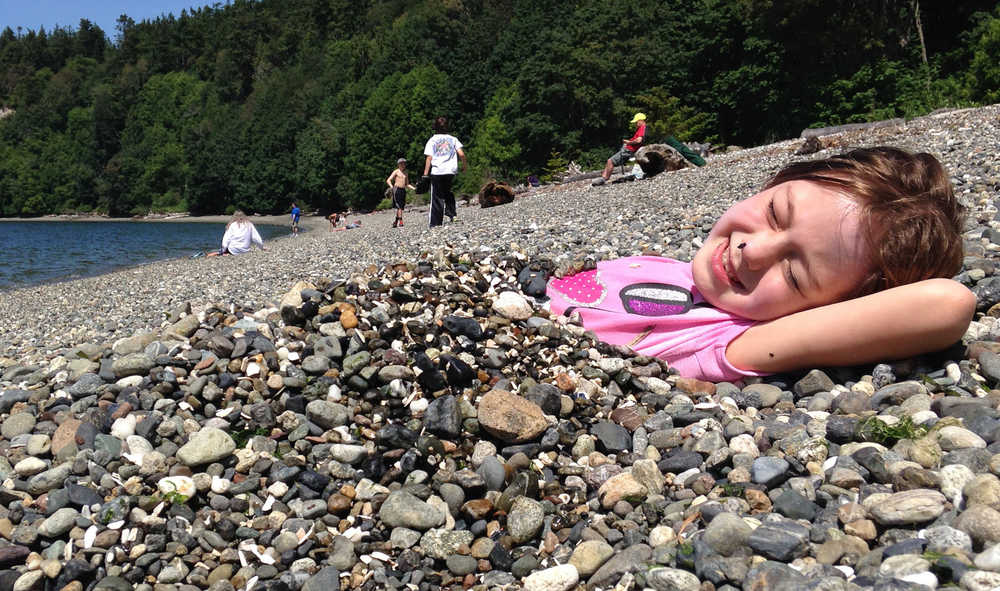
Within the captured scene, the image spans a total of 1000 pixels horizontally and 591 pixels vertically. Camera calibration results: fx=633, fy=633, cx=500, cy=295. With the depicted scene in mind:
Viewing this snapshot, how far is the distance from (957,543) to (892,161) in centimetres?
194

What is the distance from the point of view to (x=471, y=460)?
2.40 metres

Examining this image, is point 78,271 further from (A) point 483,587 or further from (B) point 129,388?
(A) point 483,587

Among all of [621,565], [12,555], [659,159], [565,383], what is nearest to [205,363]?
[12,555]

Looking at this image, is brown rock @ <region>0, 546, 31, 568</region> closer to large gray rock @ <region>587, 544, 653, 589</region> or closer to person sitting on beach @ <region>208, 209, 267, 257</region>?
large gray rock @ <region>587, 544, 653, 589</region>

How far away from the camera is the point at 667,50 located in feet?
144

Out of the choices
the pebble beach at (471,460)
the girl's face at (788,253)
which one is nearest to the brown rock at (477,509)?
the pebble beach at (471,460)

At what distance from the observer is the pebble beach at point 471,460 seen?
5.38ft

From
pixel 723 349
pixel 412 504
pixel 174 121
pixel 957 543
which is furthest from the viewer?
pixel 174 121

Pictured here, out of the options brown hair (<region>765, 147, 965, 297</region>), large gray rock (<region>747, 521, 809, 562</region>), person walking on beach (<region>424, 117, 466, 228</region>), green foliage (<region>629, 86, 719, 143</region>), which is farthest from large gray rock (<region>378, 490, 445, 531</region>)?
green foliage (<region>629, 86, 719, 143</region>)

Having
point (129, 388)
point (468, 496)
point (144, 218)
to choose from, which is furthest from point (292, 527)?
point (144, 218)

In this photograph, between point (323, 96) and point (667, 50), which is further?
point (323, 96)

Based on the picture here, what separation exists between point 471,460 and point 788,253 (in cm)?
160

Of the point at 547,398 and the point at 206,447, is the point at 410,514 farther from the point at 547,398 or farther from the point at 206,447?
the point at 206,447

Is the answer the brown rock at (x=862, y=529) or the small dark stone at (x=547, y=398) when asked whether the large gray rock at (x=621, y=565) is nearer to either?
the brown rock at (x=862, y=529)
